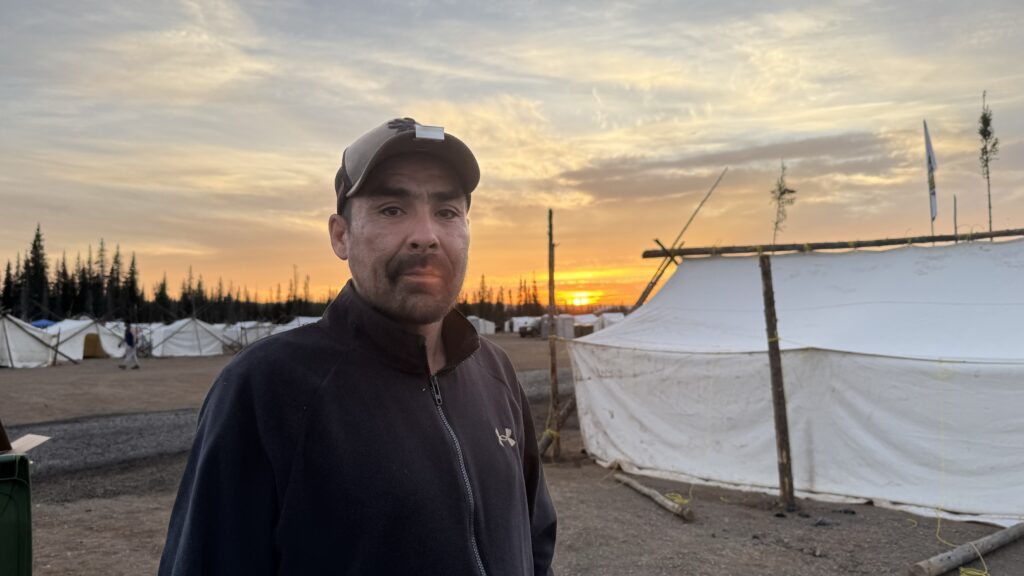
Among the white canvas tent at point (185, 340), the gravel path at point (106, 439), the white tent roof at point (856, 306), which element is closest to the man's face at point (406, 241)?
the white tent roof at point (856, 306)

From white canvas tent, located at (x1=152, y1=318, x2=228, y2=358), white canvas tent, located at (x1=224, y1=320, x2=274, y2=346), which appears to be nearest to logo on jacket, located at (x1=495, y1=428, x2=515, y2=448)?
white canvas tent, located at (x1=152, y1=318, x2=228, y2=358)

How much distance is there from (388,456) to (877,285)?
35.9 ft

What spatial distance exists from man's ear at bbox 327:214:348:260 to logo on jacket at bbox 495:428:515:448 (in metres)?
0.62

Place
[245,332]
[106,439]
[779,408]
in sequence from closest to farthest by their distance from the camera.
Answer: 1. [779,408]
2. [106,439]
3. [245,332]

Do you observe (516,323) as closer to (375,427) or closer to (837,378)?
(837,378)

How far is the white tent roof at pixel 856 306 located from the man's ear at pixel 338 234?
862 centimetres

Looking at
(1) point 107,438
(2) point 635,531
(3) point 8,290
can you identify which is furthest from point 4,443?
(3) point 8,290

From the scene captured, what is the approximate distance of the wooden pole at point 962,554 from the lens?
5867 mm

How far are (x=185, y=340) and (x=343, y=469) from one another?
4102 cm

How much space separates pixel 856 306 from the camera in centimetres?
1053

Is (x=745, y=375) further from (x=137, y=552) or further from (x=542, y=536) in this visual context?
(x=542, y=536)

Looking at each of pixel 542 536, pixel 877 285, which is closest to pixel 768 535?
pixel 877 285

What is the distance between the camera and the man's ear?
5.83 feet

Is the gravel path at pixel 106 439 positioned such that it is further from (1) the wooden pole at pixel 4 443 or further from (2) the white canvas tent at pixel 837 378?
(2) the white canvas tent at pixel 837 378
